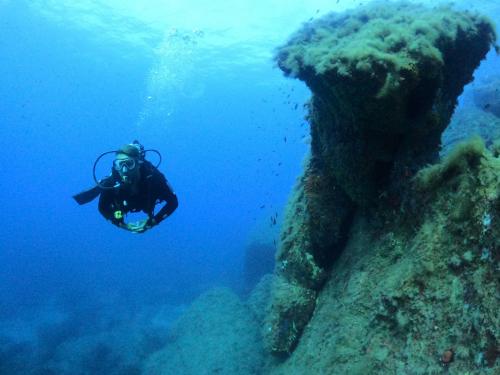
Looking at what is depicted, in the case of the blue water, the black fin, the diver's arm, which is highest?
the blue water

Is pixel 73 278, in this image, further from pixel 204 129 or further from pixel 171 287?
pixel 204 129

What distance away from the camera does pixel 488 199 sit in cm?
297

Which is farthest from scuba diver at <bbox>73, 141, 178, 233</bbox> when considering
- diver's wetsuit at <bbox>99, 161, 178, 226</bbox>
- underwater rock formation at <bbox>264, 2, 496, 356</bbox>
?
underwater rock formation at <bbox>264, 2, 496, 356</bbox>

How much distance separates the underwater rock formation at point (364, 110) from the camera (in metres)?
3.58

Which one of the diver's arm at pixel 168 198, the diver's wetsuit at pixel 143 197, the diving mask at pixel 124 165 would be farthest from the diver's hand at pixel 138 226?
the diving mask at pixel 124 165

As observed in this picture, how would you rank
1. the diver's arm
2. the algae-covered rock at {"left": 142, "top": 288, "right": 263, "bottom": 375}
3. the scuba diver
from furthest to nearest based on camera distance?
the algae-covered rock at {"left": 142, "top": 288, "right": 263, "bottom": 375} → the diver's arm → the scuba diver

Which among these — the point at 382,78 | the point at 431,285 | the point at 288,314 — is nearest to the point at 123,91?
the point at 288,314

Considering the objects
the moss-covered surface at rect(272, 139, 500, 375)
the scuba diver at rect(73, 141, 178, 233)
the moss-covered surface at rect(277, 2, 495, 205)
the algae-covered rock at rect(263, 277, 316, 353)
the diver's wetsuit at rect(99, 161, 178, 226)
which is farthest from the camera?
the diver's wetsuit at rect(99, 161, 178, 226)

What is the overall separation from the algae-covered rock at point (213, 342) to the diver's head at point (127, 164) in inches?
181

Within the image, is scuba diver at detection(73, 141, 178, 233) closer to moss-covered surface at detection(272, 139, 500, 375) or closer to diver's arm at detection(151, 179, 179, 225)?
diver's arm at detection(151, 179, 179, 225)

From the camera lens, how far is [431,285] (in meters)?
3.30

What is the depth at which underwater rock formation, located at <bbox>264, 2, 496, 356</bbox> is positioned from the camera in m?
3.58

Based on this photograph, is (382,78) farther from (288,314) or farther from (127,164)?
(127,164)

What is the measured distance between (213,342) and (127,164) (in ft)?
16.6
